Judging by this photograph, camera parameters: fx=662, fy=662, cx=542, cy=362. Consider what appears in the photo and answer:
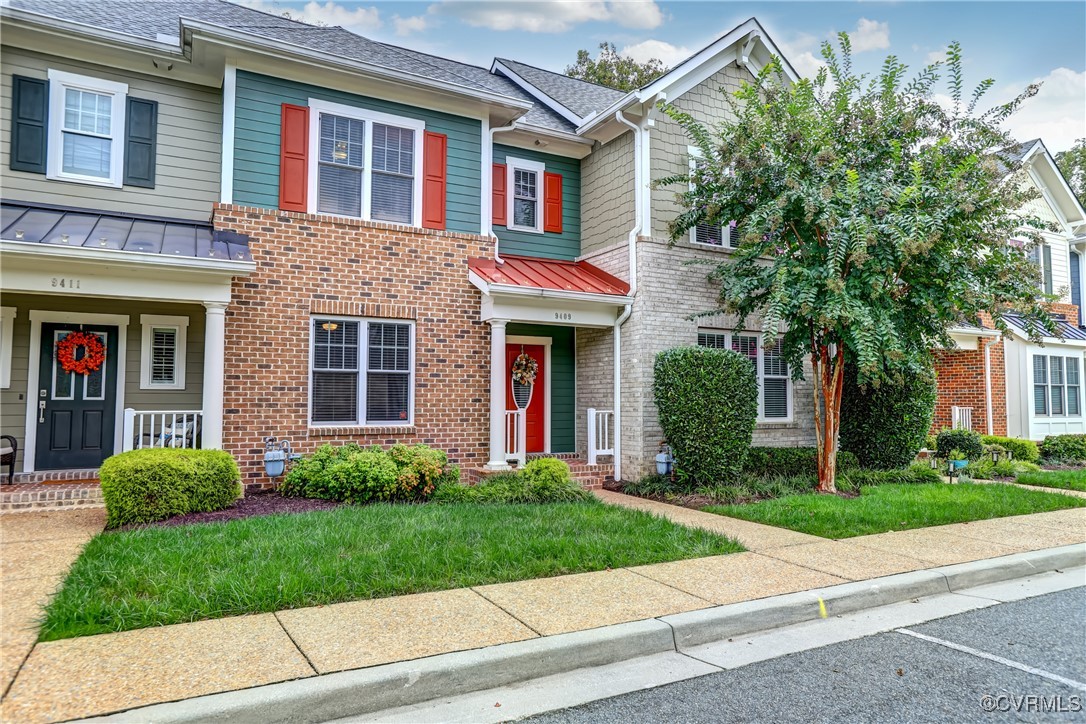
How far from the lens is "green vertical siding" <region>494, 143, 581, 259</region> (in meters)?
12.4

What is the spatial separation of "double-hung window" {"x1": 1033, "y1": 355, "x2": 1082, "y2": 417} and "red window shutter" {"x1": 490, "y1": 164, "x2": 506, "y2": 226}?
1376cm

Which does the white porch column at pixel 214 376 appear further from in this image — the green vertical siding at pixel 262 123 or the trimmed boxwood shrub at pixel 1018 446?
the trimmed boxwood shrub at pixel 1018 446

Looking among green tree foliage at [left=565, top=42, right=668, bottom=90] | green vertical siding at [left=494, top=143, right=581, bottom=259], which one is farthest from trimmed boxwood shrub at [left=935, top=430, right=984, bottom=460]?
green tree foliage at [left=565, top=42, right=668, bottom=90]

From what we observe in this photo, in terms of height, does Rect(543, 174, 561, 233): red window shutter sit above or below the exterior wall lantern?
above

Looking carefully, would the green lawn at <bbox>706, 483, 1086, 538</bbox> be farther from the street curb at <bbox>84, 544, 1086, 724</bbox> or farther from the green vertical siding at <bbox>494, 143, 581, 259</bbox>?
the green vertical siding at <bbox>494, 143, 581, 259</bbox>

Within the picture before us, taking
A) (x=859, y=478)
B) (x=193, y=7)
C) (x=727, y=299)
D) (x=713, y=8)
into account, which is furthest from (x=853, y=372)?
(x=193, y=7)

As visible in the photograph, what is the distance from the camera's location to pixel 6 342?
9.08 m

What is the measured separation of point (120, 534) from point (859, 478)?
10.6 m

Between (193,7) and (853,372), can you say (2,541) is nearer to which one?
(193,7)

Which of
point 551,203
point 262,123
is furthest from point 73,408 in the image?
point 551,203

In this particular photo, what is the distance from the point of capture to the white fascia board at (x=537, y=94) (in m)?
13.2

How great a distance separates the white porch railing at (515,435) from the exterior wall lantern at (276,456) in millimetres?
3300

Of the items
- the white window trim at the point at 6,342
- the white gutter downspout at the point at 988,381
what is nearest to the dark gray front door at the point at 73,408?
the white window trim at the point at 6,342

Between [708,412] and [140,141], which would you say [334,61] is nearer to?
[140,141]
